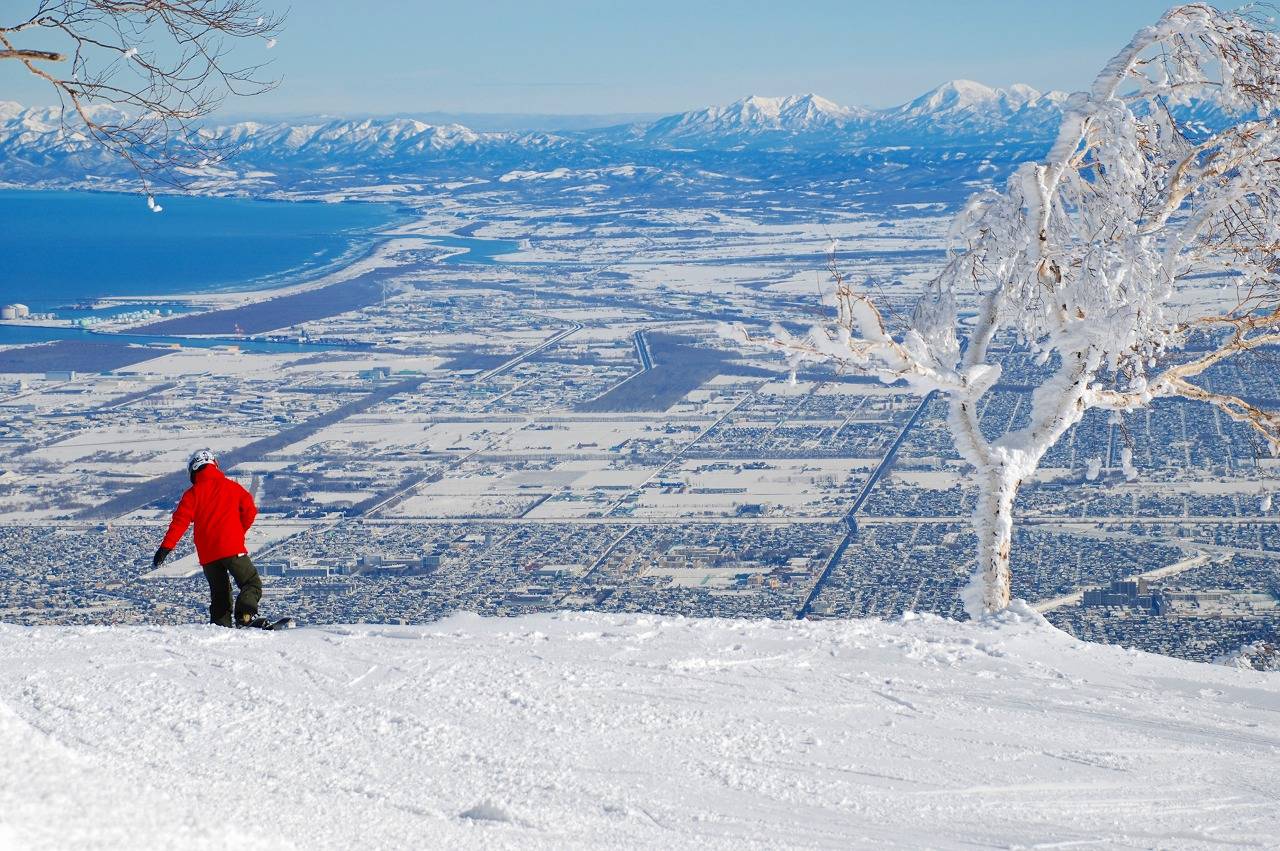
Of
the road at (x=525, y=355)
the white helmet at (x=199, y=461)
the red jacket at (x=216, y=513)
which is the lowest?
the road at (x=525, y=355)

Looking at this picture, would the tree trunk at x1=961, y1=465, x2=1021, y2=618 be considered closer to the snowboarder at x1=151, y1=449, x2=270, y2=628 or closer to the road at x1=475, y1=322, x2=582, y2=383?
the snowboarder at x1=151, y1=449, x2=270, y2=628

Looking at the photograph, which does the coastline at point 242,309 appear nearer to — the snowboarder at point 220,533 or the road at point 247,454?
the road at point 247,454

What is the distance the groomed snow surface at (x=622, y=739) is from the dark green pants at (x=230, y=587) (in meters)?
0.55

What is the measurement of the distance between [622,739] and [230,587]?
3.29m

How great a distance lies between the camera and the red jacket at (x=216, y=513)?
25.6 ft

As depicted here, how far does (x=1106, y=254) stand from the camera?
28.7 ft

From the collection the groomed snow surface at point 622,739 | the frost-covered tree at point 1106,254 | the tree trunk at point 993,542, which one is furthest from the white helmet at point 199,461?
the tree trunk at point 993,542

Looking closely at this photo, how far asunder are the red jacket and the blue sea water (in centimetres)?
7728

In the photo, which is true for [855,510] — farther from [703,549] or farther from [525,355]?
[525,355]

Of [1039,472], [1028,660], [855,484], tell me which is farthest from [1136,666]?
[1039,472]

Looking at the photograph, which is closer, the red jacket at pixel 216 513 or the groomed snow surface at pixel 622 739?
the groomed snow surface at pixel 622 739

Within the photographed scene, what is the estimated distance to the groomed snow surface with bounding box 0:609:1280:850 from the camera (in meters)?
4.75

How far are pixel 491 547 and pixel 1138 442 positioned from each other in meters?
18.2

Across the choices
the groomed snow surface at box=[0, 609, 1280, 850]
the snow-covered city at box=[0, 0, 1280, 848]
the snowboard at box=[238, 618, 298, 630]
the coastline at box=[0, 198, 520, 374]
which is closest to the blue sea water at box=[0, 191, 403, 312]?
the coastline at box=[0, 198, 520, 374]
